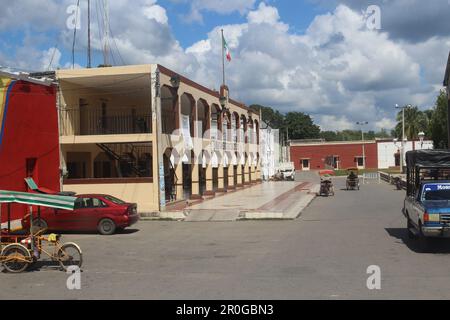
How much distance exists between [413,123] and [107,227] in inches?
3019

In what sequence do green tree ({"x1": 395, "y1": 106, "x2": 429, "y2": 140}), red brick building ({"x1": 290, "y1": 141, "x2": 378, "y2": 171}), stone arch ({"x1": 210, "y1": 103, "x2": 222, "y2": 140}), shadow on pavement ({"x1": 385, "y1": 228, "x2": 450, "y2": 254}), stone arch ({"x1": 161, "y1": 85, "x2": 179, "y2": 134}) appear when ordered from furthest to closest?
red brick building ({"x1": 290, "y1": 141, "x2": 378, "y2": 171}) < green tree ({"x1": 395, "y1": 106, "x2": 429, "y2": 140}) < stone arch ({"x1": 210, "y1": 103, "x2": 222, "y2": 140}) < stone arch ({"x1": 161, "y1": 85, "x2": 179, "y2": 134}) < shadow on pavement ({"x1": 385, "y1": 228, "x2": 450, "y2": 254})

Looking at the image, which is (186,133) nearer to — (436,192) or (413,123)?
(436,192)

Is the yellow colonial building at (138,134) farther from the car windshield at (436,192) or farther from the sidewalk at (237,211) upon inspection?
the car windshield at (436,192)

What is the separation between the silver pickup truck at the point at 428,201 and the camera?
1265 cm

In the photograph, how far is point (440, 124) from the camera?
5875 centimetres

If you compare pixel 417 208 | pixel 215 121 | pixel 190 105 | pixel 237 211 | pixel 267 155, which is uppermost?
pixel 190 105

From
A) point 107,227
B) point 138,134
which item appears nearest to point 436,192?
point 107,227

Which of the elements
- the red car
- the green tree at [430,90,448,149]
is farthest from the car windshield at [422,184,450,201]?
the green tree at [430,90,448,149]

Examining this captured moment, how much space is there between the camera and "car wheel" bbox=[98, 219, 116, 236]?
19016 mm

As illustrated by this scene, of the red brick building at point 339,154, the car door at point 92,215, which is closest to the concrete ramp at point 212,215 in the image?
the car door at point 92,215

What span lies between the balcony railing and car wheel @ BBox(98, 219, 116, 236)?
27.3ft

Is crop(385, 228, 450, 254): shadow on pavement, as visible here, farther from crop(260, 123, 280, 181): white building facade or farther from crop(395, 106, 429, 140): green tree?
crop(395, 106, 429, 140): green tree

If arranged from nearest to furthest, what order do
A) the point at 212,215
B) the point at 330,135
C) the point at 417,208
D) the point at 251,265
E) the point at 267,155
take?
the point at 251,265 → the point at 417,208 → the point at 212,215 → the point at 267,155 → the point at 330,135
